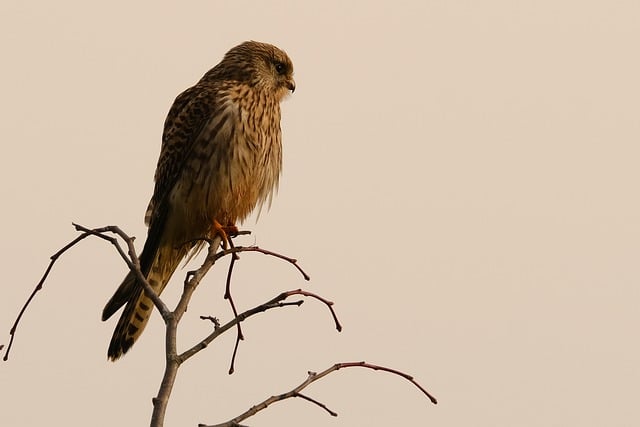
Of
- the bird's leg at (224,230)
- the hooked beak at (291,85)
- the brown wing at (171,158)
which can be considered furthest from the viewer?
the hooked beak at (291,85)

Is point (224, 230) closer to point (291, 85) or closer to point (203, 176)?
point (203, 176)

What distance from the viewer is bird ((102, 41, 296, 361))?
485 centimetres

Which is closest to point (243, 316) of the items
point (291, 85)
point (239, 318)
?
point (239, 318)

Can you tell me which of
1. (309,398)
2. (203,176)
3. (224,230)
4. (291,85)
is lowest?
(309,398)

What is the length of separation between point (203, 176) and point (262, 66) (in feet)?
2.99

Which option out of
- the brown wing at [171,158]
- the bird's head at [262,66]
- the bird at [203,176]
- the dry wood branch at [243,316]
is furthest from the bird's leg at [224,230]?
the dry wood branch at [243,316]

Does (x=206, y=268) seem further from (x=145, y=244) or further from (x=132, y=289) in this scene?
(x=145, y=244)

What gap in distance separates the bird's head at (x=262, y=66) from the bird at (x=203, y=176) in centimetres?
3

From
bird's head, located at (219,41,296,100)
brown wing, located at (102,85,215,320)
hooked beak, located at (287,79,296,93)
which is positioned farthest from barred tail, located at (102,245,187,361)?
hooked beak, located at (287,79,296,93)

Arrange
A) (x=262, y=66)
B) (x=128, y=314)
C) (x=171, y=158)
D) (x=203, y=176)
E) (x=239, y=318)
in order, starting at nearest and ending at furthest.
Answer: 1. (x=239, y=318)
2. (x=128, y=314)
3. (x=203, y=176)
4. (x=171, y=158)
5. (x=262, y=66)

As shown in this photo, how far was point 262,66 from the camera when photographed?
5.63 m

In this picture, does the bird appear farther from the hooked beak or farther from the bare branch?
the bare branch

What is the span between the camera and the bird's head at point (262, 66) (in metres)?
5.53

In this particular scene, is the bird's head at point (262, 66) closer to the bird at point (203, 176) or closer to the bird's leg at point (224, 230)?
the bird at point (203, 176)
